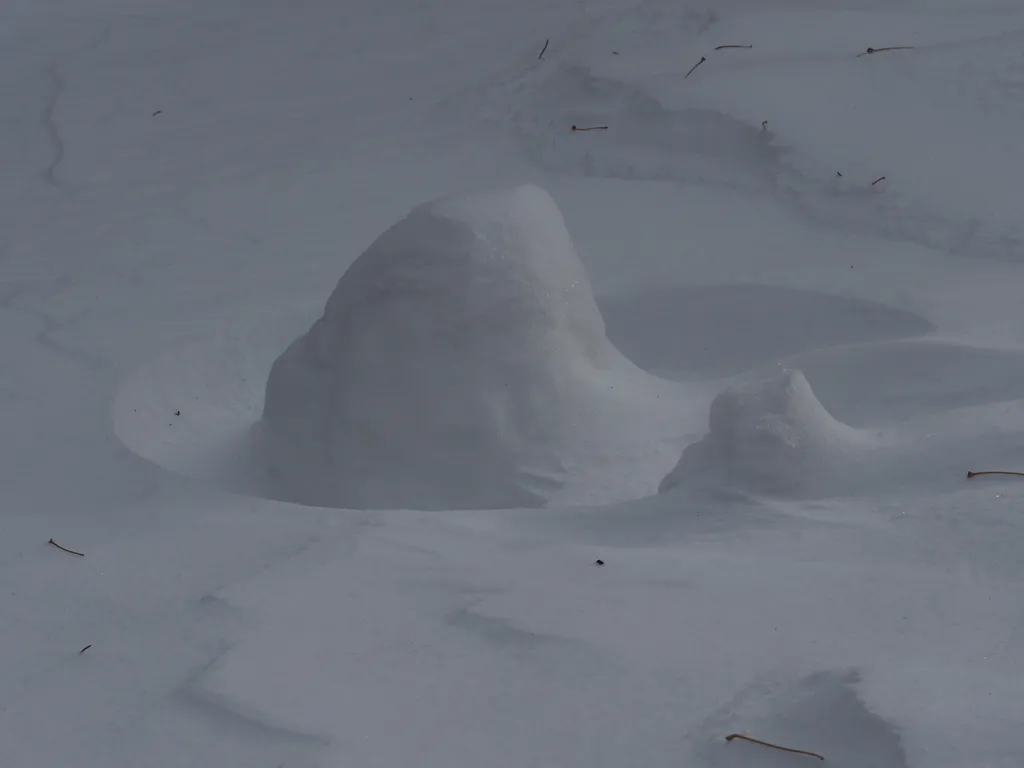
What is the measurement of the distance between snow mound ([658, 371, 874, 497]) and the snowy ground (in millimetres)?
44

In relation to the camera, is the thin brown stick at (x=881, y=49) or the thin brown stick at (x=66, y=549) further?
the thin brown stick at (x=881, y=49)

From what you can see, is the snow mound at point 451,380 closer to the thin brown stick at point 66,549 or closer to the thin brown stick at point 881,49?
the thin brown stick at point 66,549

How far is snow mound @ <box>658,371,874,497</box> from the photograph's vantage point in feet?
9.70

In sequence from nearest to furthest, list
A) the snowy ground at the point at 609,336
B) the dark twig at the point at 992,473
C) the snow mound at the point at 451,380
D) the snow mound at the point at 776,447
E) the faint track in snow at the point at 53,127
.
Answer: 1. the snowy ground at the point at 609,336
2. the dark twig at the point at 992,473
3. the snow mound at the point at 776,447
4. the snow mound at the point at 451,380
5. the faint track in snow at the point at 53,127

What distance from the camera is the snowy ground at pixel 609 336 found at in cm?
223

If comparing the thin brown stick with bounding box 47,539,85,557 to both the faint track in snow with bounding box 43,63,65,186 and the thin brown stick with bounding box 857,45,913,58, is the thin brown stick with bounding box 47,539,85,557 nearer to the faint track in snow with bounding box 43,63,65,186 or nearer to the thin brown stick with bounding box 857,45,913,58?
the faint track in snow with bounding box 43,63,65,186

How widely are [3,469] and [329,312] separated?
3.23ft

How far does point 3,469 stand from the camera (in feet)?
11.8

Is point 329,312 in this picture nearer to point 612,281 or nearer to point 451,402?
point 451,402

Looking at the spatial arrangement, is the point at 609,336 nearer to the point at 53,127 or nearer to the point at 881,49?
the point at 881,49

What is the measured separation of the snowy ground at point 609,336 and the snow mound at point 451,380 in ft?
1.32

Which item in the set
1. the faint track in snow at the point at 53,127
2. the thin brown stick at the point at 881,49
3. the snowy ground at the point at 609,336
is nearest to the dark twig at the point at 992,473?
the snowy ground at the point at 609,336

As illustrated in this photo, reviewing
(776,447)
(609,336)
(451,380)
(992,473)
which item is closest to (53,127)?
(609,336)

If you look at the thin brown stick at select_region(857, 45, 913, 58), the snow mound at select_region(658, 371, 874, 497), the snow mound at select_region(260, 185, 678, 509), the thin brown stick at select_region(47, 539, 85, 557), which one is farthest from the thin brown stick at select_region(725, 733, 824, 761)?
the thin brown stick at select_region(857, 45, 913, 58)
